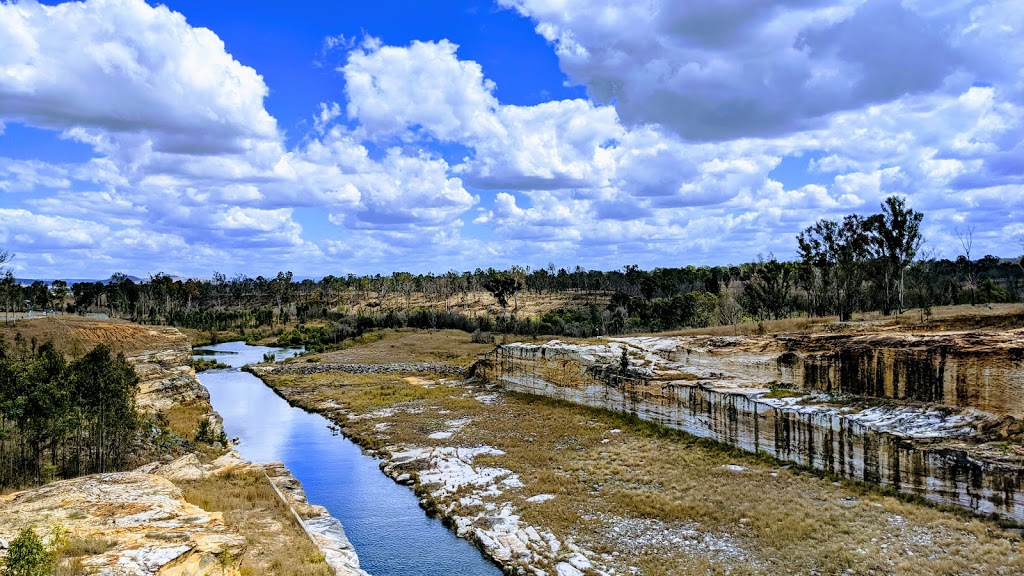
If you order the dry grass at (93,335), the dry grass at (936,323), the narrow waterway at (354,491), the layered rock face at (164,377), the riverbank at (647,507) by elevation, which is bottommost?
the narrow waterway at (354,491)

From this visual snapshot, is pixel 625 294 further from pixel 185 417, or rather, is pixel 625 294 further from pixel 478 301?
pixel 185 417

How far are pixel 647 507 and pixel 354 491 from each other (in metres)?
17.0

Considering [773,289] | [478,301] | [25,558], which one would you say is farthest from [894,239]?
[478,301]

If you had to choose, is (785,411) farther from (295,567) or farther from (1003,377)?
(295,567)

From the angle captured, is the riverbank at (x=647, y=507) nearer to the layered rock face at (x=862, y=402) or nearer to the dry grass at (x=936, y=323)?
the layered rock face at (x=862, y=402)

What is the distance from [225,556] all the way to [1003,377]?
31967 mm

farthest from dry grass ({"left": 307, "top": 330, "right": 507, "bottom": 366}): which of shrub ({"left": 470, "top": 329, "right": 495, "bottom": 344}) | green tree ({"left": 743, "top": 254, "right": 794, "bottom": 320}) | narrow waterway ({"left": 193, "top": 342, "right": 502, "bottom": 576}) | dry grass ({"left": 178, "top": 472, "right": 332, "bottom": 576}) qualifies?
dry grass ({"left": 178, "top": 472, "right": 332, "bottom": 576})

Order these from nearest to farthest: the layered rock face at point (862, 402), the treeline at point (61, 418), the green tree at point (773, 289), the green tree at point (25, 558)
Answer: the green tree at point (25, 558)
the layered rock face at point (862, 402)
the treeline at point (61, 418)
the green tree at point (773, 289)

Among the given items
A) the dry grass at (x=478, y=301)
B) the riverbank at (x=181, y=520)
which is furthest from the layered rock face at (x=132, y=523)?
the dry grass at (x=478, y=301)

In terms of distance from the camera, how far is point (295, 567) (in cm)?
1920

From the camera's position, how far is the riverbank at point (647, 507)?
21.2 meters

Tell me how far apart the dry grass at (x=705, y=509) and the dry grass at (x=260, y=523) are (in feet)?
33.6

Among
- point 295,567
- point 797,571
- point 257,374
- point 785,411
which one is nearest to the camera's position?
point 295,567

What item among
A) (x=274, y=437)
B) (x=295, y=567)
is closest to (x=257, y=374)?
(x=274, y=437)
